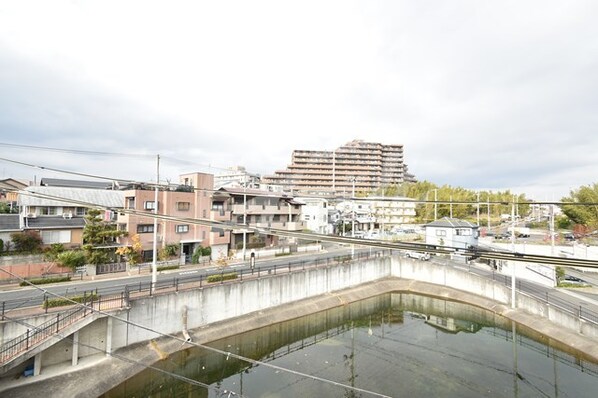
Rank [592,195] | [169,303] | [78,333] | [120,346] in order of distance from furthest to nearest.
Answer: [592,195], [169,303], [120,346], [78,333]

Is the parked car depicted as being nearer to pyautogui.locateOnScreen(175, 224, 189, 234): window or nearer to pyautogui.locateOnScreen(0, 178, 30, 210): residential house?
pyautogui.locateOnScreen(175, 224, 189, 234): window

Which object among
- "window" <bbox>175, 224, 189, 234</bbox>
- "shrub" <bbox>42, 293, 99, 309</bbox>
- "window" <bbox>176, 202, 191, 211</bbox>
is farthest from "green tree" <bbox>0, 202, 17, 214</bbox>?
"shrub" <bbox>42, 293, 99, 309</bbox>

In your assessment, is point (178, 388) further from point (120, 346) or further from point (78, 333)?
point (78, 333)

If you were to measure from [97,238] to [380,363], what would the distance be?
1046 inches

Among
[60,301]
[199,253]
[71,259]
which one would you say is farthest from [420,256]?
[71,259]

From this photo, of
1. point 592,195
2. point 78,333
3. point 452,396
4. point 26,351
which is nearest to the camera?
point 26,351

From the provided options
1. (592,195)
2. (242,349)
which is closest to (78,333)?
(242,349)

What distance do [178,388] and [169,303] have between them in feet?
17.0

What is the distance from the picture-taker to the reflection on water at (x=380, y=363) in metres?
15.3

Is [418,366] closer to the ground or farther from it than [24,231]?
closer to the ground

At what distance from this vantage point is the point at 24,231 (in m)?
27.2

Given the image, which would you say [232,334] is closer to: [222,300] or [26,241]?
[222,300]

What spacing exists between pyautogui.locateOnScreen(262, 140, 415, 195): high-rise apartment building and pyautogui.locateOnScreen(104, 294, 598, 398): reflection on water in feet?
254

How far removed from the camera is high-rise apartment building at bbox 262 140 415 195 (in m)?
102
